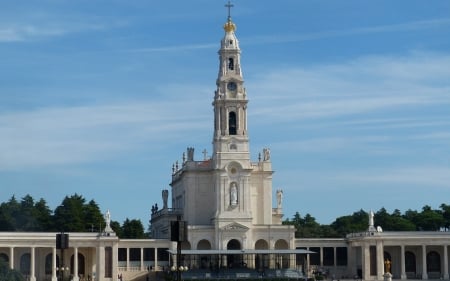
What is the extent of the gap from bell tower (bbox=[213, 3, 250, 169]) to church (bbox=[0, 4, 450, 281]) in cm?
9

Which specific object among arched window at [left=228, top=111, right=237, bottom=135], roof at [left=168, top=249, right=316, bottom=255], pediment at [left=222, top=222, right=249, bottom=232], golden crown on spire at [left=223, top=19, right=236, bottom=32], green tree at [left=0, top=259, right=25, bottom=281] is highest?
golden crown on spire at [left=223, top=19, right=236, bottom=32]

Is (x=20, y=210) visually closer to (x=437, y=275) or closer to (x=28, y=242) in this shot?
(x=28, y=242)

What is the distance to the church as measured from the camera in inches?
4227

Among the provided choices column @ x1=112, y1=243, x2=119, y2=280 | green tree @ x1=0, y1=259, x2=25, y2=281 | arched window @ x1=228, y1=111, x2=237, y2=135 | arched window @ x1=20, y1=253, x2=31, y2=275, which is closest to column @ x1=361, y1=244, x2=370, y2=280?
arched window @ x1=228, y1=111, x2=237, y2=135

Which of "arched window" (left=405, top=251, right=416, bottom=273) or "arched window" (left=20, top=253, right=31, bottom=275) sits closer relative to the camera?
"arched window" (left=20, top=253, right=31, bottom=275)

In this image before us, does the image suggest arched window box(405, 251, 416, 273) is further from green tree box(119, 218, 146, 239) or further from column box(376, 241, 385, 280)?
green tree box(119, 218, 146, 239)

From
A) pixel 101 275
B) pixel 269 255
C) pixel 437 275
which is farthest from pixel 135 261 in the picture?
pixel 437 275

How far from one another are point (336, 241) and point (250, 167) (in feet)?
38.2

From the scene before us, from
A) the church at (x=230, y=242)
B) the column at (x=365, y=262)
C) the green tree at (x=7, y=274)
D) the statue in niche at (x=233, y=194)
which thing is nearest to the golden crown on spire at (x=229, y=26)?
the church at (x=230, y=242)

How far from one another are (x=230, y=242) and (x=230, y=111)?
12.2 m

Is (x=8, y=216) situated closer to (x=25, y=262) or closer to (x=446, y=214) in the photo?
(x=25, y=262)

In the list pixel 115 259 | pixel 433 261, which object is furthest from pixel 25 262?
pixel 433 261

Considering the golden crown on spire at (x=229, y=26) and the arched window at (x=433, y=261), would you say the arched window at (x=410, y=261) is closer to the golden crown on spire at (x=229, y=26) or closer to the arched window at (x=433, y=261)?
the arched window at (x=433, y=261)

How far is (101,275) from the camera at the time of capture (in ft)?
350
